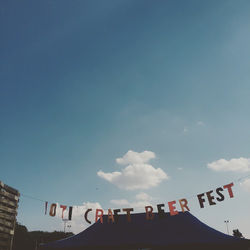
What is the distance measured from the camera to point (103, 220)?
12469mm

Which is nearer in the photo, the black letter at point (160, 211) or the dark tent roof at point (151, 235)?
the dark tent roof at point (151, 235)

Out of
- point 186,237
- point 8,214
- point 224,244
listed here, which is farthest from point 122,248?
point 8,214

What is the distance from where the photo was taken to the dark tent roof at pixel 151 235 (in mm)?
10242

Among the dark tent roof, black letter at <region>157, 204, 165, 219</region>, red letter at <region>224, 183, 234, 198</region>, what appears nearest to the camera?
red letter at <region>224, 183, 234, 198</region>

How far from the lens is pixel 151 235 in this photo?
1116 cm

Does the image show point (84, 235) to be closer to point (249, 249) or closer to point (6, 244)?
point (6, 244)

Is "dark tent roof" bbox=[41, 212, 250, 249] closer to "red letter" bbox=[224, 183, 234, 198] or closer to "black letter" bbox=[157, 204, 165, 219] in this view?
"black letter" bbox=[157, 204, 165, 219]

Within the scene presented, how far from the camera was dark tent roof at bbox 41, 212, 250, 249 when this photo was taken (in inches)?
403

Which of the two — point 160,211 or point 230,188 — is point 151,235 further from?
point 230,188

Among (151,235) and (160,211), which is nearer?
(151,235)

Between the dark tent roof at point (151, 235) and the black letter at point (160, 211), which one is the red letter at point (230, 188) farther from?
the black letter at point (160, 211)

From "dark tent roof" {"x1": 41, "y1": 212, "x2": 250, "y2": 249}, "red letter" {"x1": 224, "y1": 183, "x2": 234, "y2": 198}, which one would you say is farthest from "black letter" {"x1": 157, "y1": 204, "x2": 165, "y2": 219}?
"red letter" {"x1": 224, "y1": 183, "x2": 234, "y2": 198}

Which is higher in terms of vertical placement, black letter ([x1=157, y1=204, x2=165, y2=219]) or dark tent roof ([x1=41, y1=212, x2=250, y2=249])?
black letter ([x1=157, y1=204, x2=165, y2=219])

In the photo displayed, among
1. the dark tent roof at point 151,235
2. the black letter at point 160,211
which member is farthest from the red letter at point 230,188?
the black letter at point 160,211
